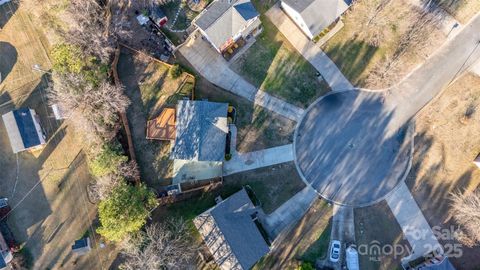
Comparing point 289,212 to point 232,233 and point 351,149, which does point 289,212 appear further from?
point 351,149

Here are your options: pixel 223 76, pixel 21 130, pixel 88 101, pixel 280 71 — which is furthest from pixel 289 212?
pixel 21 130

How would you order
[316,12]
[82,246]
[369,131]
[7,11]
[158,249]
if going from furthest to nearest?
[7,11], [369,131], [316,12], [82,246], [158,249]

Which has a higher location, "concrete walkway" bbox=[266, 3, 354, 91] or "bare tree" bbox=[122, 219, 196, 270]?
"concrete walkway" bbox=[266, 3, 354, 91]

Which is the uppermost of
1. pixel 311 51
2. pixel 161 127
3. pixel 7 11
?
pixel 7 11

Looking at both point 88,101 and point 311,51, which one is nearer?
point 88,101

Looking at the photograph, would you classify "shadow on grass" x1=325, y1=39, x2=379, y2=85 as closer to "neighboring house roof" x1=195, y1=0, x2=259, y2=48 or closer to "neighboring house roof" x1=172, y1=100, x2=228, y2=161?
"neighboring house roof" x1=195, y1=0, x2=259, y2=48

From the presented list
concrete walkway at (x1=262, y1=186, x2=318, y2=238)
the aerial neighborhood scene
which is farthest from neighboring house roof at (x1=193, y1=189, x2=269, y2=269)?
concrete walkway at (x1=262, y1=186, x2=318, y2=238)
